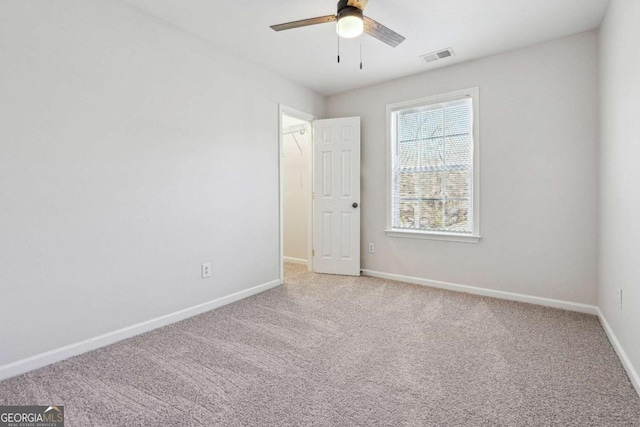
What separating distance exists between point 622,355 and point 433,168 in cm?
232

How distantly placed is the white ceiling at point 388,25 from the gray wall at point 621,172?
435 millimetres

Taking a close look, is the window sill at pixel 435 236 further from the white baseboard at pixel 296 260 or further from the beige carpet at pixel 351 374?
the white baseboard at pixel 296 260

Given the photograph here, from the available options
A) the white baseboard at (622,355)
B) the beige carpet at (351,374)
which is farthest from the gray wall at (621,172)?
the beige carpet at (351,374)

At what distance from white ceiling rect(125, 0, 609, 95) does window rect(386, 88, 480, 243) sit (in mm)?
495

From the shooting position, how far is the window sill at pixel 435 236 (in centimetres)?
349

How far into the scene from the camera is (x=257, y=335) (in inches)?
97.3

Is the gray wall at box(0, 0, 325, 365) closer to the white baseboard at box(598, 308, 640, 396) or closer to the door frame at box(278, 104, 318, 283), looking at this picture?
the door frame at box(278, 104, 318, 283)

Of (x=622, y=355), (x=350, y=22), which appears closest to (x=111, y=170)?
(x=350, y=22)

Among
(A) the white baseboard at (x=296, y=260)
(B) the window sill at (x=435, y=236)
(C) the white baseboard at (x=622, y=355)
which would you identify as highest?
(B) the window sill at (x=435, y=236)

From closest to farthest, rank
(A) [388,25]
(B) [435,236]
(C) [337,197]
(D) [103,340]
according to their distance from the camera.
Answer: (D) [103,340]
(A) [388,25]
(B) [435,236]
(C) [337,197]

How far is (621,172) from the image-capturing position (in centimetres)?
211

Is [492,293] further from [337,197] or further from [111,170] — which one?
[111,170]

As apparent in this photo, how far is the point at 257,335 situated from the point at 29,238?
5.29ft

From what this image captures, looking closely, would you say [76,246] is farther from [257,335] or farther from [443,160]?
[443,160]
